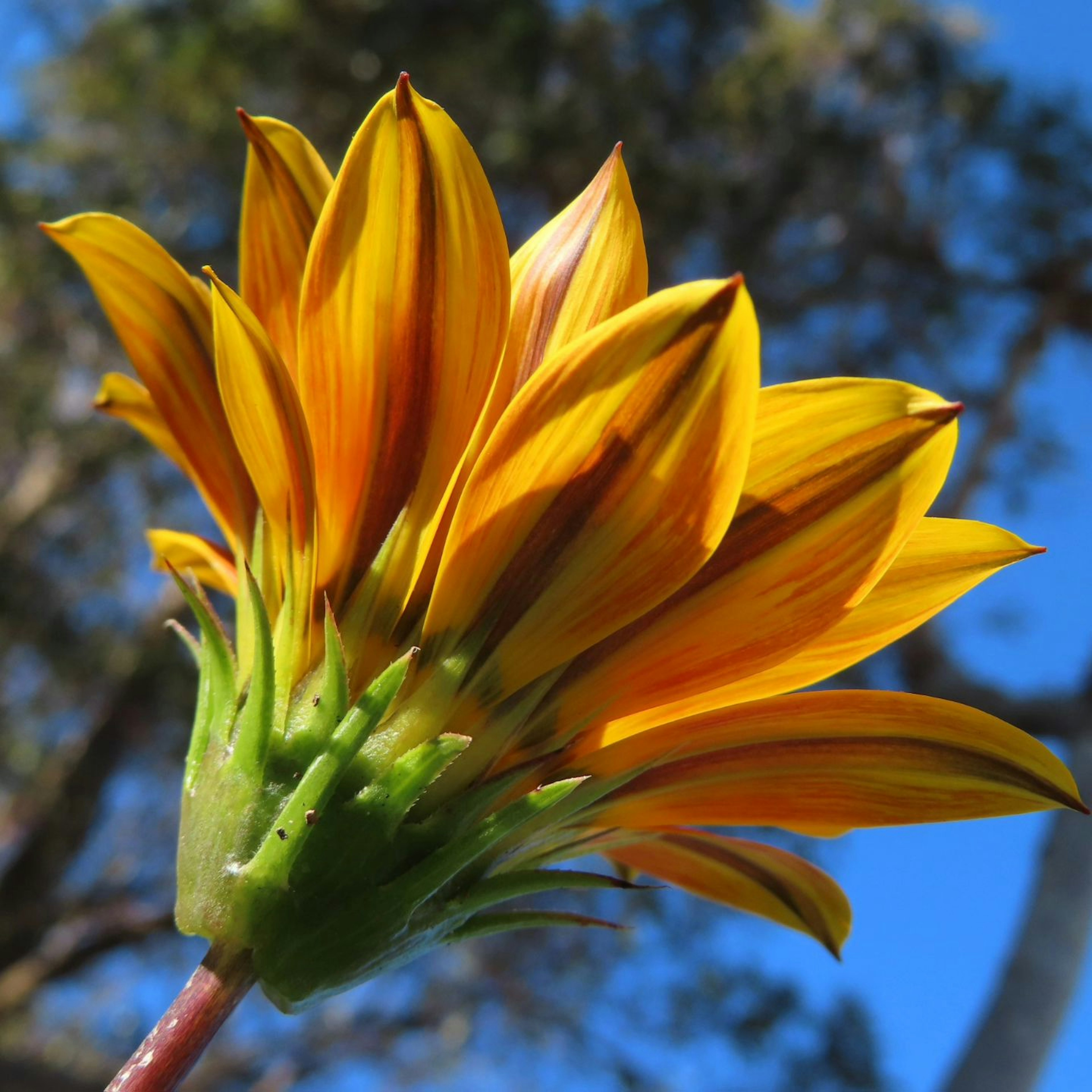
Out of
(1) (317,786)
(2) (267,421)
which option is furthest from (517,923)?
(2) (267,421)

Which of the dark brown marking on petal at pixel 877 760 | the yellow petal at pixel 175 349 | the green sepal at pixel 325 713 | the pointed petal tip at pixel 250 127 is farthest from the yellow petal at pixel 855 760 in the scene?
the pointed petal tip at pixel 250 127

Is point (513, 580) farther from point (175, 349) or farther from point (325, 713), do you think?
point (175, 349)

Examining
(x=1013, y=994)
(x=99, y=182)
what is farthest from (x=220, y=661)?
(x=99, y=182)

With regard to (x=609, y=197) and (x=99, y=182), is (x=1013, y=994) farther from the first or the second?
(x=99, y=182)

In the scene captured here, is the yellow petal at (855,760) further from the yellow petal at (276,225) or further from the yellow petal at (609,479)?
the yellow petal at (276,225)

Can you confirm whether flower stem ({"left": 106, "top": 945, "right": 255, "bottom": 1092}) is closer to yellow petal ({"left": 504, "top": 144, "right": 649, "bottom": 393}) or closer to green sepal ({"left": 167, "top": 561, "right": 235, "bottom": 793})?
green sepal ({"left": 167, "top": 561, "right": 235, "bottom": 793})

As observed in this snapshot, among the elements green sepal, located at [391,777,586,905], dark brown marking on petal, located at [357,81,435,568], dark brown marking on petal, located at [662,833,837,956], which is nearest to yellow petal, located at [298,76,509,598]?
dark brown marking on petal, located at [357,81,435,568]
